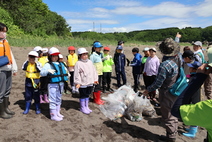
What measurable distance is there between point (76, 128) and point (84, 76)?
1.20 meters

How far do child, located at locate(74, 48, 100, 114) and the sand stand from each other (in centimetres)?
35

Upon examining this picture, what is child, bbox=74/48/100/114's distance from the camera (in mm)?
3973

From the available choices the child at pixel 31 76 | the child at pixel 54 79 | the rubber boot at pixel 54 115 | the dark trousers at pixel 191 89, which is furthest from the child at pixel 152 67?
the dark trousers at pixel 191 89

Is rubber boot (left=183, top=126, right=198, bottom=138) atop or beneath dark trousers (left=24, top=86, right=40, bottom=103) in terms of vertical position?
beneath

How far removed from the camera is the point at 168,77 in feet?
9.98

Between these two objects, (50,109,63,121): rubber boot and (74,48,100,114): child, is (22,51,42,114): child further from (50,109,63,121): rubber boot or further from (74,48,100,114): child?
(74,48,100,114): child

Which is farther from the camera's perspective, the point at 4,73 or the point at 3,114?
the point at 3,114

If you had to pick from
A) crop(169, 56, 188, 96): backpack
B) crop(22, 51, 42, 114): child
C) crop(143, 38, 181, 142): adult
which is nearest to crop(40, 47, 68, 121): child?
crop(22, 51, 42, 114): child

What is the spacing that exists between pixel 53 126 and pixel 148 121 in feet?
7.34

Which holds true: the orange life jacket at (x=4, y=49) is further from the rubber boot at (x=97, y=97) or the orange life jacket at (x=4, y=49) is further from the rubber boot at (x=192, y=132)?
the rubber boot at (x=192, y=132)

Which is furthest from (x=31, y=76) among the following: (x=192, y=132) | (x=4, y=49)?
(x=192, y=132)

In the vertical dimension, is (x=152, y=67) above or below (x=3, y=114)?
above

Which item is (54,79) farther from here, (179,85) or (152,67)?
(152,67)

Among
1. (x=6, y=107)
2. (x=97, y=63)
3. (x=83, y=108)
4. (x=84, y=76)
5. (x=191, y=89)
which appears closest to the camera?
(x=191, y=89)
